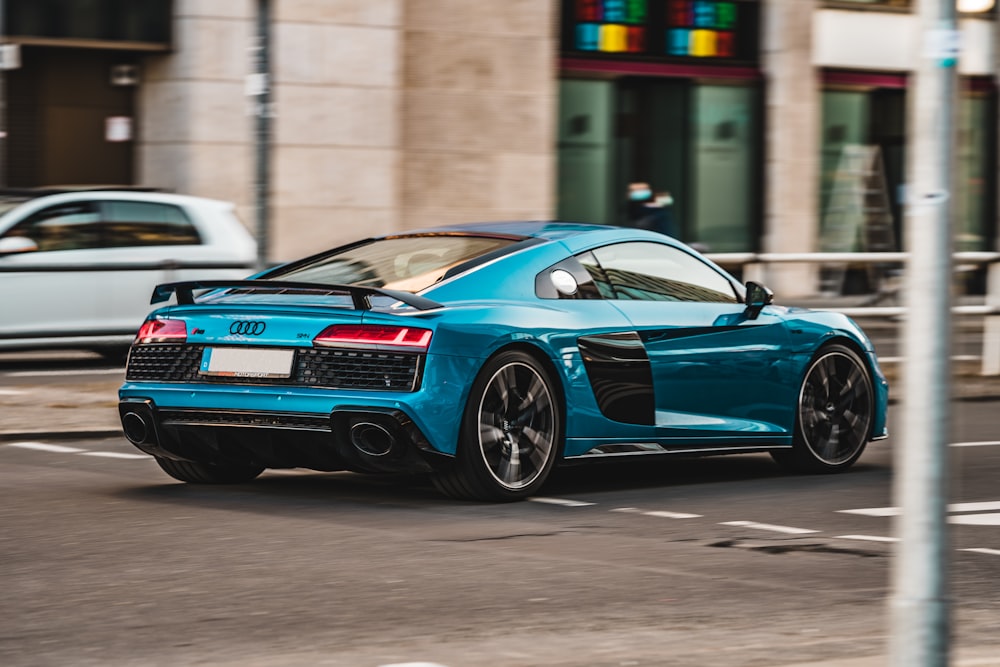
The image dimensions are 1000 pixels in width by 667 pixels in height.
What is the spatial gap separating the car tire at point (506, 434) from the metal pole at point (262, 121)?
15.2 ft

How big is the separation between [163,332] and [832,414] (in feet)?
11.5

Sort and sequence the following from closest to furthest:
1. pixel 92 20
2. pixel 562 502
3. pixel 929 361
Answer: pixel 929 361 < pixel 562 502 < pixel 92 20

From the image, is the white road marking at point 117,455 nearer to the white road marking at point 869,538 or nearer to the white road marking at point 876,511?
the white road marking at point 876,511

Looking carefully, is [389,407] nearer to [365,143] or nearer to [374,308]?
[374,308]

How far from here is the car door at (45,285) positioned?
597 inches

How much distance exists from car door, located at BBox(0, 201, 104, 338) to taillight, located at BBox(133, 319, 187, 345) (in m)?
7.16

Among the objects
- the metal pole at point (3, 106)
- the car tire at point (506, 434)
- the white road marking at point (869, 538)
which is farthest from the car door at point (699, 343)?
the metal pole at point (3, 106)

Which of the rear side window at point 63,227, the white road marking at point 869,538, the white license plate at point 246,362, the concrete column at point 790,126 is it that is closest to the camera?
the white road marking at point 869,538

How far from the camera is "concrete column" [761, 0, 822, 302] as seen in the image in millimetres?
27672

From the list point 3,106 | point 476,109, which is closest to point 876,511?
point 3,106

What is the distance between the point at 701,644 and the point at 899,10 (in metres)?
24.6

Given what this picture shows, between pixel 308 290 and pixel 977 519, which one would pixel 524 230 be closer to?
pixel 308 290

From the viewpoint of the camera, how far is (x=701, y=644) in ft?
18.1

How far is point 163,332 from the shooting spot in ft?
26.9
